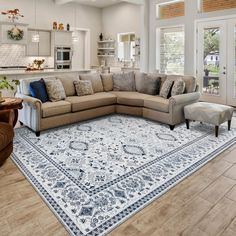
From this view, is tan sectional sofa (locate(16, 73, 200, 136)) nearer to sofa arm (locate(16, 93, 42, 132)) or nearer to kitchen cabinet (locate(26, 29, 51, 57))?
sofa arm (locate(16, 93, 42, 132))

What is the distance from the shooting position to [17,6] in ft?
26.6

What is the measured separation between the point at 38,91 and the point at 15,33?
4.70 m

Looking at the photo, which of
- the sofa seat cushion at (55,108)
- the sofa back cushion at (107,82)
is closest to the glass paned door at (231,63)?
the sofa back cushion at (107,82)

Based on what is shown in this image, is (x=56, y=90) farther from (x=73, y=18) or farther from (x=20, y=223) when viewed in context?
(x=73, y=18)

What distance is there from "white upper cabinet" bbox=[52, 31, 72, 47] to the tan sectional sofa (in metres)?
4.35

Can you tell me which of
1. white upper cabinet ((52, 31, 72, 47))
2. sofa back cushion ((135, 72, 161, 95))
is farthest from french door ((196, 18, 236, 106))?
white upper cabinet ((52, 31, 72, 47))

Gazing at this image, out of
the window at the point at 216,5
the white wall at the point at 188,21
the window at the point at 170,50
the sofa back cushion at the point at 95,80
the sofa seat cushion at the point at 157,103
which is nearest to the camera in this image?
the sofa seat cushion at the point at 157,103

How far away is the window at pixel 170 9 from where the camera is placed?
22.8 feet

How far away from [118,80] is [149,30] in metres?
2.74

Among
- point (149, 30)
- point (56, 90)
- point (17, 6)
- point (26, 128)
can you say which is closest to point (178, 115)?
point (56, 90)

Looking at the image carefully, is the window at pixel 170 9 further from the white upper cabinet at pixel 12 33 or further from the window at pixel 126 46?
the white upper cabinet at pixel 12 33

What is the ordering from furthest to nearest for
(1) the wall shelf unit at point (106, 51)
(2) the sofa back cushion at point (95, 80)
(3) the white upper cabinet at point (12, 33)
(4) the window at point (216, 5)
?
(1) the wall shelf unit at point (106, 51) → (3) the white upper cabinet at point (12, 33) → (4) the window at point (216, 5) → (2) the sofa back cushion at point (95, 80)

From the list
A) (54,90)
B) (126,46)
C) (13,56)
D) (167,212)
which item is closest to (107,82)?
(54,90)

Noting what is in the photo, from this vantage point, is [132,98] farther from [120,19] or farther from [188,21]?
[120,19]
